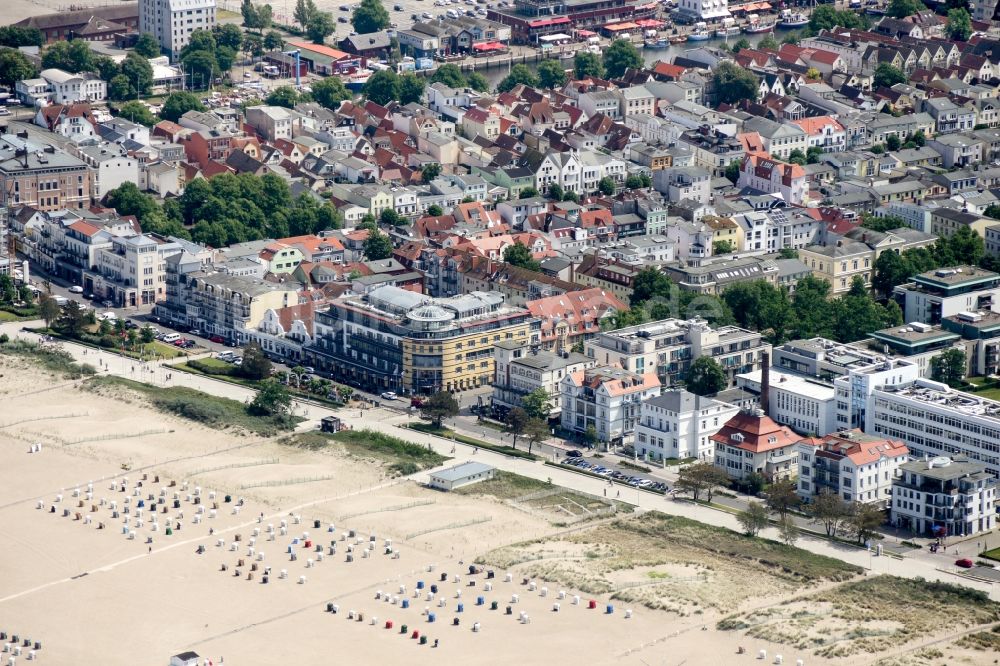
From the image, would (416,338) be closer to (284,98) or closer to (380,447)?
(380,447)

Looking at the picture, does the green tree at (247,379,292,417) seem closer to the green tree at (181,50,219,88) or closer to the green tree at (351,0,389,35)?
the green tree at (181,50,219,88)

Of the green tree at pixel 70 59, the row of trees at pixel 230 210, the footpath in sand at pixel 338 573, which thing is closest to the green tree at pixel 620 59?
the green tree at pixel 70 59

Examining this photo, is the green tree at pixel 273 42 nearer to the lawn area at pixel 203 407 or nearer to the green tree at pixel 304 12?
the green tree at pixel 304 12

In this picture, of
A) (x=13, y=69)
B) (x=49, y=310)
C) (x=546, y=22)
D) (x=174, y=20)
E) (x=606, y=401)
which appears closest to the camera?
(x=606, y=401)

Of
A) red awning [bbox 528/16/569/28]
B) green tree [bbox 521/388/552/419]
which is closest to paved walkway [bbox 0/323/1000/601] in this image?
green tree [bbox 521/388/552/419]

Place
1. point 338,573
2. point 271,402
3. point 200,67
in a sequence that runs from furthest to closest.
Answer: point 200,67 → point 271,402 → point 338,573

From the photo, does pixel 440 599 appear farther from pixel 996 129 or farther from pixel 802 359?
pixel 996 129

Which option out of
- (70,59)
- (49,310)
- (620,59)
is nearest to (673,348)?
(49,310)
